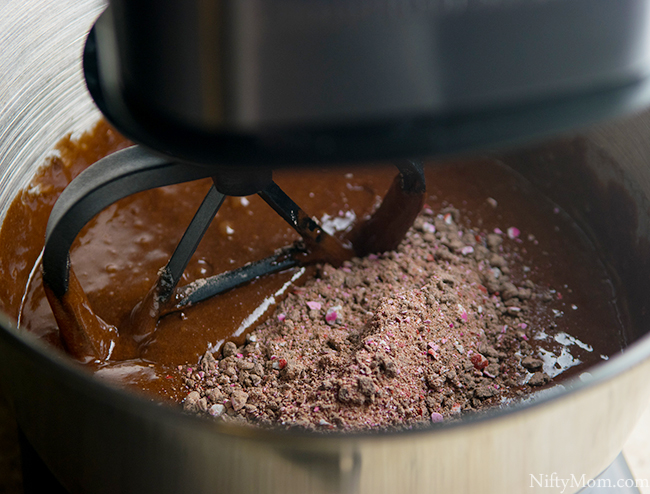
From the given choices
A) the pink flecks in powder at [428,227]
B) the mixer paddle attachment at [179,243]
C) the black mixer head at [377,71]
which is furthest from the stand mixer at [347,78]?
the pink flecks in powder at [428,227]

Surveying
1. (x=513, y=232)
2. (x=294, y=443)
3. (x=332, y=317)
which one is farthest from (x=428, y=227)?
(x=294, y=443)

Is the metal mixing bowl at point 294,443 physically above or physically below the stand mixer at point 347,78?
below

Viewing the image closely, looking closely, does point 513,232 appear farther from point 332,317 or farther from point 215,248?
point 215,248

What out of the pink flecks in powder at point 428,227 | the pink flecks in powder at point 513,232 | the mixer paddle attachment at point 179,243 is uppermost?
the pink flecks in powder at point 513,232

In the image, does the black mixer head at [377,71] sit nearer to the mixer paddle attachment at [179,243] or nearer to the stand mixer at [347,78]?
the stand mixer at [347,78]

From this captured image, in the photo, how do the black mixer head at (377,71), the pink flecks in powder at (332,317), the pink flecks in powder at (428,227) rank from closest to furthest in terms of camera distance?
the black mixer head at (377,71), the pink flecks in powder at (332,317), the pink flecks in powder at (428,227)

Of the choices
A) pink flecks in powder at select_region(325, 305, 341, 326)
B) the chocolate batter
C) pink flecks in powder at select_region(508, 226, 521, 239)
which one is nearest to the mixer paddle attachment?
the chocolate batter

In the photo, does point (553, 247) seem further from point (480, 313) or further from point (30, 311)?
point (30, 311)

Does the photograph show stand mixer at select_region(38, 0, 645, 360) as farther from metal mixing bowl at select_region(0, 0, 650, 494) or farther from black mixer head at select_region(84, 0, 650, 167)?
metal mixing bowl at select_region(0, 0, 650, 494)
